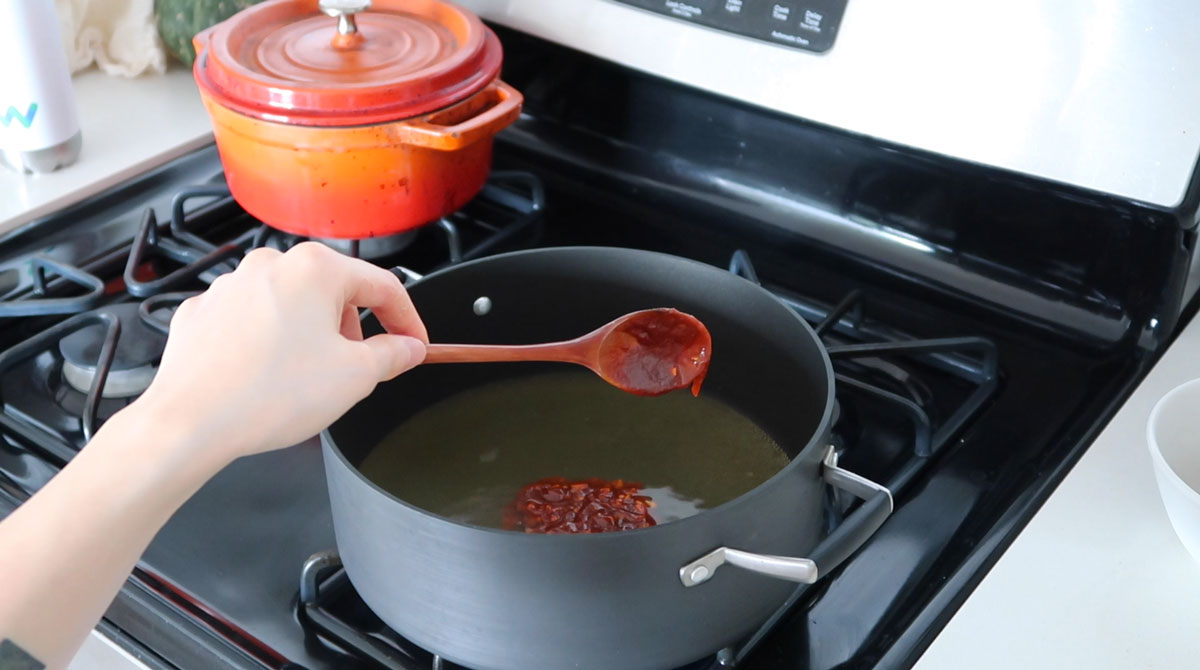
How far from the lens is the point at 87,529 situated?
0.37 m

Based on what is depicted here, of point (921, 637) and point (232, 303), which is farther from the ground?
point (232, 303)

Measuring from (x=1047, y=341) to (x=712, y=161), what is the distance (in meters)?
0.28

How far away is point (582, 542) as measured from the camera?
42 centimetres

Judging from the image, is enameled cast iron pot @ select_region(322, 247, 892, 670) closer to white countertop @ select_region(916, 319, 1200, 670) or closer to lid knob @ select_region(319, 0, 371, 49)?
white countertop @ select_region(916, 319, 1200, 670)

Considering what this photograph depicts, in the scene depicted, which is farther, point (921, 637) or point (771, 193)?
point (771, 193)

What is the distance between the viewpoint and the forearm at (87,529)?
→ 0.36 m

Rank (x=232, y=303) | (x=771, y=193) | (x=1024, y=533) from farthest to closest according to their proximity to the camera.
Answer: (x=771, y=193) → (x=1024, y=533) → (x=232, y=303)

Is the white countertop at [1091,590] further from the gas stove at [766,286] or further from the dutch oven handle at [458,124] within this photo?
the dutch oven handle at [458,124]

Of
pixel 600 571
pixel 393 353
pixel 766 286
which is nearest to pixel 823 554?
pixel 600 571

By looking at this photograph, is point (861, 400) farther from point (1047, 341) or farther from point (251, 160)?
point (251, 160)

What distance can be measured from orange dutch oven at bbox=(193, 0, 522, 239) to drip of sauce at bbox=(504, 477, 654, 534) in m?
0.24

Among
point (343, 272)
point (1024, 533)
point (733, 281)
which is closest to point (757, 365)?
point (733, 281)

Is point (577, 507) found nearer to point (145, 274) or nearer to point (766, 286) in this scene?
point (766, 286)

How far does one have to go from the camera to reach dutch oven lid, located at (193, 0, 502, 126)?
2.25 ft
